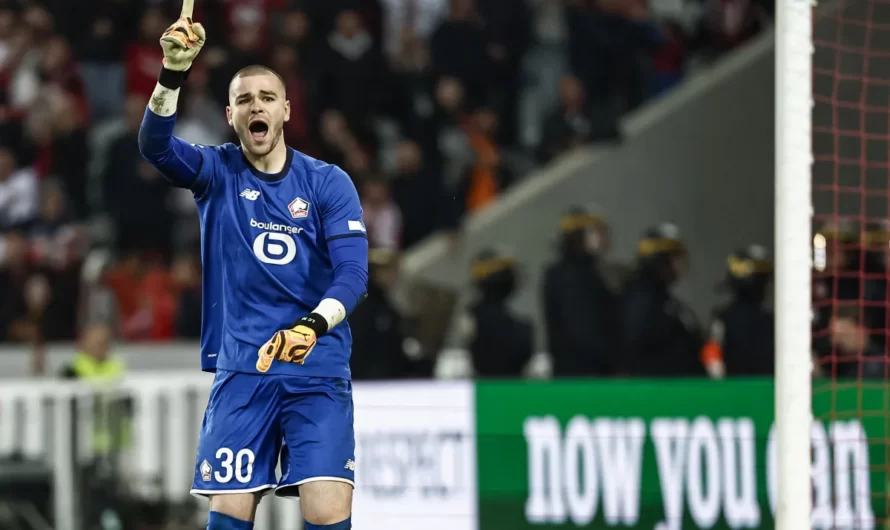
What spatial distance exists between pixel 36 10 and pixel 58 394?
206 inches

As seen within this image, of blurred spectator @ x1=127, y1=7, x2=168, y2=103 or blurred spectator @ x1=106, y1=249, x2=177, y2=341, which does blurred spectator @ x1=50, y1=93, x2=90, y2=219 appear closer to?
blurred spectator @ x1=127, y1=7, x2=168, y2=103

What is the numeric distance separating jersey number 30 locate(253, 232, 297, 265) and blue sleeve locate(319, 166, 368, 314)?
165 mm

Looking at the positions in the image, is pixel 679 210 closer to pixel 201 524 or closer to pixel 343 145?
pixel 343 145

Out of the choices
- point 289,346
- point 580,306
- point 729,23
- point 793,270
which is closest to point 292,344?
point 289,346

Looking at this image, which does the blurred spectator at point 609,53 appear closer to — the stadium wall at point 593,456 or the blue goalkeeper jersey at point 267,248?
the stadium wall at point 593,456

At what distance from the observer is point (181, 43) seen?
5.76 m

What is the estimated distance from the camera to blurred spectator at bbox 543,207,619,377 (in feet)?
36.6

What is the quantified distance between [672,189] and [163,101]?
8804mm

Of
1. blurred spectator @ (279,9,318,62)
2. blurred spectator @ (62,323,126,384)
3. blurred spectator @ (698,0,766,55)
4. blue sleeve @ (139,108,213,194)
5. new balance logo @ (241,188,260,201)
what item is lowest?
blurred spectator @ (62,323,126,384)

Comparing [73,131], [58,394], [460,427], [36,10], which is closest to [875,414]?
[460,427]

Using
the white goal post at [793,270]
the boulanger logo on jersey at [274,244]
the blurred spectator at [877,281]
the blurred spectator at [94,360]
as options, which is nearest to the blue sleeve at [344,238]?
the boulanger logo on jersey at [274,244]

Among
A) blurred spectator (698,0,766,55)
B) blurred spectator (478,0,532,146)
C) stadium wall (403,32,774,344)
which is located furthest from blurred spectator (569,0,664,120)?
blurred spectator (698,0,766,55)

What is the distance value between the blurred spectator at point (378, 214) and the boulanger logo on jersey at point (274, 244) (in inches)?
281

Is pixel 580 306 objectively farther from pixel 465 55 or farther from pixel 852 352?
pixel 465 55
